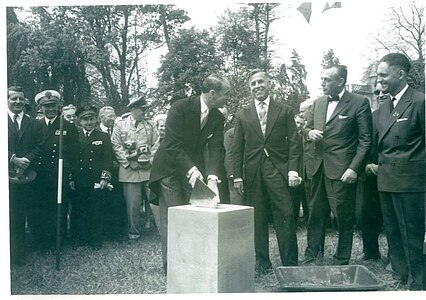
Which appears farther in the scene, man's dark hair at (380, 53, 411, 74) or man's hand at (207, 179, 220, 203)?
man's dark hair at (380, 53, 411, 74)

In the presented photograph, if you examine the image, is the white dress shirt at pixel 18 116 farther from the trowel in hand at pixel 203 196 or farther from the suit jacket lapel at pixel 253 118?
the suit jacket lapel at pixel 253 118

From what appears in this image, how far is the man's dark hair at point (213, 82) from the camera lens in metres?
4.62

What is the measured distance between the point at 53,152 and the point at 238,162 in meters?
1.79

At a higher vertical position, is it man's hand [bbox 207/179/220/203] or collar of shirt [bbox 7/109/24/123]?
collar of shirt [bbox 7/109/24/123]

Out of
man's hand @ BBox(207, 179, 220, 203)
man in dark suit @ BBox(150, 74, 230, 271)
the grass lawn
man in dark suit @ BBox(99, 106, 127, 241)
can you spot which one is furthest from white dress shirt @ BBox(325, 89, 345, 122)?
man in dark suit @ BBox(99, 106, 127, 241)

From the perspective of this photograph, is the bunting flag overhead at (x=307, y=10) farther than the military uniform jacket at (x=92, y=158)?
No

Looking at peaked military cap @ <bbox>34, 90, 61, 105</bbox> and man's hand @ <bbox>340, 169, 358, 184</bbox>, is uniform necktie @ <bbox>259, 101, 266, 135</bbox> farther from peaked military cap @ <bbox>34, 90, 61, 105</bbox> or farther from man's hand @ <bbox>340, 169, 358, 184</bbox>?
peaked military cap @ <bbox>34, 90, 61, 105</bbox>

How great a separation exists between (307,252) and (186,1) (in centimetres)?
267

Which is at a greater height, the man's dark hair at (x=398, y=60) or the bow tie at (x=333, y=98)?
the man's dark hair at (x=398, y=60)

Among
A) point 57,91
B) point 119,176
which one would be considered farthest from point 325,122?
point 57,91

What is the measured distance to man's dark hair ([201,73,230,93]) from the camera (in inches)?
182

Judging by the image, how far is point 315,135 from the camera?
4.58m

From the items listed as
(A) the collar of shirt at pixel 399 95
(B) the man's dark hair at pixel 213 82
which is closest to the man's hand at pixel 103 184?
(B) the man's dark hair at pixel 213 82

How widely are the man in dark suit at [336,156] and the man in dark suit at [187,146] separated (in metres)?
0.90
